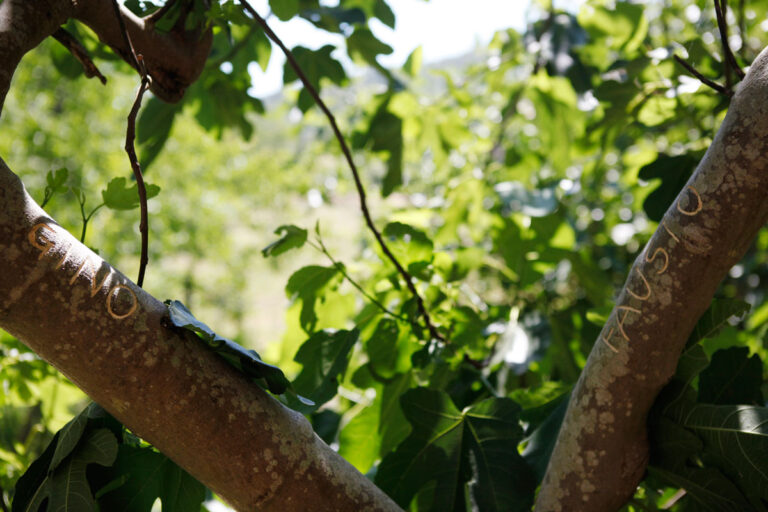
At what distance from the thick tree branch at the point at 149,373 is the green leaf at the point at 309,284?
0.34 meters

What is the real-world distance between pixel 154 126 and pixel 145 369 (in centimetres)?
75

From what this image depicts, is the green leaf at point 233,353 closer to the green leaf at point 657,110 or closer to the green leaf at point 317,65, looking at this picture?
the green leaf at point 317,65

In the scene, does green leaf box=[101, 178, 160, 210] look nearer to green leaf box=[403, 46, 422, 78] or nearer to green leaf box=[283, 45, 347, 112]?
green leaf box=[283, 45, 347, 112]

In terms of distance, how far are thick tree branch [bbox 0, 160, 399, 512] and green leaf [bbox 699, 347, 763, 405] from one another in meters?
0.43

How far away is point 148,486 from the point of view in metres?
0.63

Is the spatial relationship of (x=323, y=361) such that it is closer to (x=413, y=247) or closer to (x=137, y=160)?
(x=413, y=247)

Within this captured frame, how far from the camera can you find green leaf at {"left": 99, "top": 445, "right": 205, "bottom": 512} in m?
0.62

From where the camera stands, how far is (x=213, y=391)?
52 centimetres

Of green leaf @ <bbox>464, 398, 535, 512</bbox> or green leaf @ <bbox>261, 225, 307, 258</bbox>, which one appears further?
green leaf @ <bbox>261, 225, 307, 258</bbox>

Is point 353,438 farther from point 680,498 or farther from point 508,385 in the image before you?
point 680,498

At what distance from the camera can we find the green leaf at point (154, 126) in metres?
1.14

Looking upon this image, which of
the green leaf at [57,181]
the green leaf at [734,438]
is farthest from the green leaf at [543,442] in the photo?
the green leaf at [57,181]

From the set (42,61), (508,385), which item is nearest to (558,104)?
(508,385)

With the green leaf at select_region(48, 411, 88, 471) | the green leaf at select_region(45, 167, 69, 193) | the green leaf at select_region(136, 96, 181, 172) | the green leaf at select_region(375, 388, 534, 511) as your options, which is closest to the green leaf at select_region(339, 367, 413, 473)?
the green leaf at select_region(375, 388, 534, 511)
